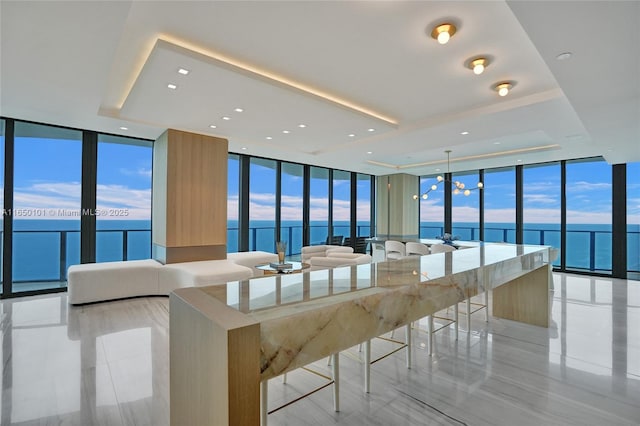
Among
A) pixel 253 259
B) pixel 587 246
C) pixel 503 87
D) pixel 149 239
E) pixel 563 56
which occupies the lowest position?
pixel 253 259

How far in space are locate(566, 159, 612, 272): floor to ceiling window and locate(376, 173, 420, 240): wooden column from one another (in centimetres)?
411

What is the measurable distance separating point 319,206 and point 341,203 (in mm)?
947

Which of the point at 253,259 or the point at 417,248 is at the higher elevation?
the point at 417,248

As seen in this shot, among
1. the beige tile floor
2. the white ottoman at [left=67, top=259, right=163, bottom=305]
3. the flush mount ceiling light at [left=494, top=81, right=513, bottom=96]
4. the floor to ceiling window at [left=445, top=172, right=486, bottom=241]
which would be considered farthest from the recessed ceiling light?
the floor to ceiling window at [left=445, top=172, right=486, bottom=241]

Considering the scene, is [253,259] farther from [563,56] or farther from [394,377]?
[563,56]

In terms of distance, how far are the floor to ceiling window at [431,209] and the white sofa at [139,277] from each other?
7.30 m

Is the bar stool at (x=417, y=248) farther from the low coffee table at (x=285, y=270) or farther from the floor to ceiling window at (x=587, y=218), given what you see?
the floor to ceiling window at (x=587, y=218)

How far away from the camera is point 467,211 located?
31.1ft

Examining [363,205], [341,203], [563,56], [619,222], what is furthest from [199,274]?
[619,222]

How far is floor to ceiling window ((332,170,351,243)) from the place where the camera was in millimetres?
9352

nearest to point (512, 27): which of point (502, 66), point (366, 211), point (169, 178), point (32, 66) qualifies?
point (502, 66)

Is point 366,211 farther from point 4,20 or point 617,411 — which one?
point 4,20

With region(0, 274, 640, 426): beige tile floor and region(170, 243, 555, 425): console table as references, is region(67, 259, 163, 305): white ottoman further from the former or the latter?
region(170, 243, 555, 425): console table

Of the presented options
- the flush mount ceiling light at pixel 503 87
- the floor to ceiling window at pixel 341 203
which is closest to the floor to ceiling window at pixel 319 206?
the floor to ceiling window at pixel 341 203
